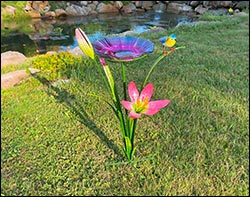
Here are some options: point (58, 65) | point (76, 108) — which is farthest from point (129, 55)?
point (58, 65)

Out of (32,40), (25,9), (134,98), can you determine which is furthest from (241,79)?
(25,9)

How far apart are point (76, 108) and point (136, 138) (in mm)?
544

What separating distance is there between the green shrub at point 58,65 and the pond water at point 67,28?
3.59 feet

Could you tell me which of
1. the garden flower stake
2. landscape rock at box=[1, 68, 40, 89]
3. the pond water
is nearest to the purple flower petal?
the garden flower stake

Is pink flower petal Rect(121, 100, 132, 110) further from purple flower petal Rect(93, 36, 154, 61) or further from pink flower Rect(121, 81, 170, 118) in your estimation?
purple flower petal Rect(93, 36, 154, 61)

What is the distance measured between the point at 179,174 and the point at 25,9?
694cm

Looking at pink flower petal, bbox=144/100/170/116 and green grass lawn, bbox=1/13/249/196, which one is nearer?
pink flower petal, bbox=144/100/170/116

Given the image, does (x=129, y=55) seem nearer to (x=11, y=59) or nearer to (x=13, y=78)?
(x=13, y=78)

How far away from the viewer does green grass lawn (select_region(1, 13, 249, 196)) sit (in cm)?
139

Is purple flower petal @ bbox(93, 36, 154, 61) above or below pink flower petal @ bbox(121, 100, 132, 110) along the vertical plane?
above

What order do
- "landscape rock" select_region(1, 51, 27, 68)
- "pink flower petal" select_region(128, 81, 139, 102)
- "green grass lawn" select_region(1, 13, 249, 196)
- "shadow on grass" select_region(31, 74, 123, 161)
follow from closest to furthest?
"pink flower petal" select_region(128, 81, 139, 102)
"green grass lawn" select_region(1, 13, 249, 196)
"shadow on grass" select_region(31, 74, 123, 161)
"landscape rock" select_region(1, 51, 27, 68)

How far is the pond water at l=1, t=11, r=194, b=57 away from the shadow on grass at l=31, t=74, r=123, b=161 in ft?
5.88

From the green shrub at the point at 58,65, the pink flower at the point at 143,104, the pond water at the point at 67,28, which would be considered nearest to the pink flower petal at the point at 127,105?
the pink flower at the point at 143,104

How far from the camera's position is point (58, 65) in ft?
9.22
